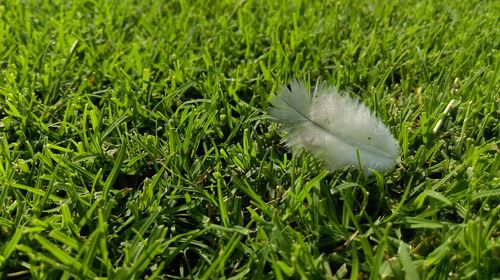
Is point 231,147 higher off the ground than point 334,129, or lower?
lower

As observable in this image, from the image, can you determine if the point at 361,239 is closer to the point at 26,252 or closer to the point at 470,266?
the point at 470,266

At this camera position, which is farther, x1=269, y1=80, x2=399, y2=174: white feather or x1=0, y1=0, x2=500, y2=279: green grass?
x1=269, y1=80, x2=399, y2=174: white feather

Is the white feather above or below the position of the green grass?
above

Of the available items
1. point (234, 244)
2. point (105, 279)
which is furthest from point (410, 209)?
point (105, 279)

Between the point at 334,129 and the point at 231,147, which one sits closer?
the point at 334,129

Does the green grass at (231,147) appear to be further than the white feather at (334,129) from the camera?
No
